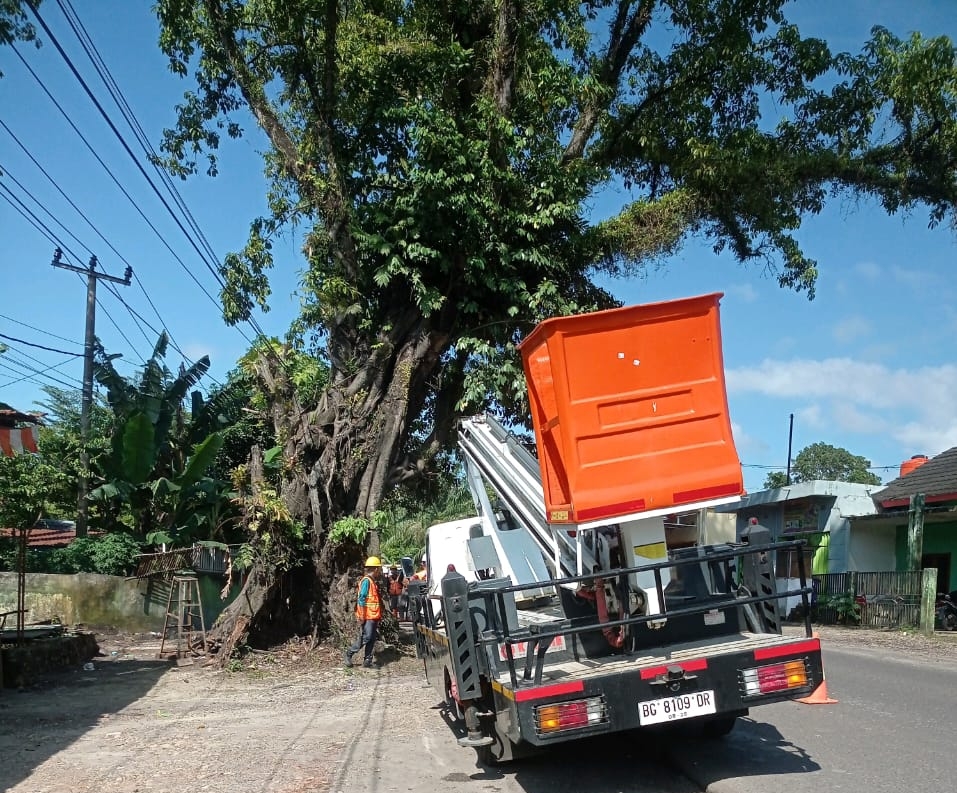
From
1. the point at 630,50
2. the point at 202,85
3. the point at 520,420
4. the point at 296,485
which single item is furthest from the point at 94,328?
the point at 630,50

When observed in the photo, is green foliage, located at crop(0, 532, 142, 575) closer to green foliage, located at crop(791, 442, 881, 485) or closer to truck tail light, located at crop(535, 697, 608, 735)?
truck tail light, located at crop(535, 697, 608, 735)

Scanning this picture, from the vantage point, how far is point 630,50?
17.2 metres

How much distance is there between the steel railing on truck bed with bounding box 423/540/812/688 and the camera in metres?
5.61

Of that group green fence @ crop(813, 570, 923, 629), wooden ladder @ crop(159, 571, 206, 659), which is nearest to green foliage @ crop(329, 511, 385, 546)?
wooden ladder @ crop(159, 571, 206, 659)

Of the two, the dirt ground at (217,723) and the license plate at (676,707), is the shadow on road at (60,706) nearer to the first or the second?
the dirt ground at (217,723)

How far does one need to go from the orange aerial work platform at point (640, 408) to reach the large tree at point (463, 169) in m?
8.33

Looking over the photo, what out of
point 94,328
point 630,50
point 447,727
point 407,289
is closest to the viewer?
point 447,727

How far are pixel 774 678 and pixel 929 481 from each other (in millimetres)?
17680

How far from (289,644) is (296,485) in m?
2.61

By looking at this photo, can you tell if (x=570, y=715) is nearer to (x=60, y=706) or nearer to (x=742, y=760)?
(x=742, y=760)

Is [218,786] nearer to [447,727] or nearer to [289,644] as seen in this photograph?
[447,727]

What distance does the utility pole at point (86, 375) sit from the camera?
20.0 metres

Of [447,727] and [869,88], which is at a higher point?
[869,88]

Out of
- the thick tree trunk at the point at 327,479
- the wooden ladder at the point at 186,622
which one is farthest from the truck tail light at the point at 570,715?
the wooden ladder at the point at 186,622
